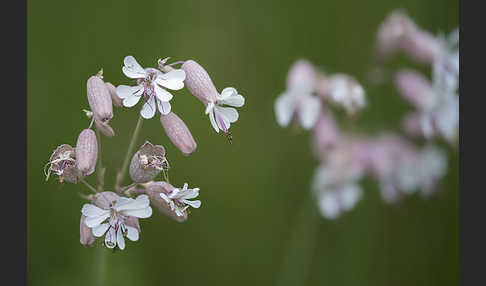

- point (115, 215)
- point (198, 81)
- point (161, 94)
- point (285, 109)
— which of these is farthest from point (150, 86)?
point (285, 109)

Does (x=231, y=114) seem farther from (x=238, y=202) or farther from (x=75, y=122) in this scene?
(x=238, y=202)

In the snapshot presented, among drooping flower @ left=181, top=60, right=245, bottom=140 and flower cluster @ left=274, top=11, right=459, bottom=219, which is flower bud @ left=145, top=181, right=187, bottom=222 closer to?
drooping flower @ left=181, top=60, right=245, bottom=140

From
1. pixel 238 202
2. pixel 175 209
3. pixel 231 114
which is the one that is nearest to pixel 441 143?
pixel 238 202

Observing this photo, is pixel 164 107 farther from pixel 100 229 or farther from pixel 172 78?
pixel 100 229

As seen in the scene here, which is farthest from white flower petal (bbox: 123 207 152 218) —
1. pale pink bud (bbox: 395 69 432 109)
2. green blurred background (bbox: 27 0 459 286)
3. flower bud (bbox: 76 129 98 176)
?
pale pink bud (bbox: 395 69 432 109)

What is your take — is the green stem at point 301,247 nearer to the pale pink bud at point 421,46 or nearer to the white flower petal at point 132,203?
the pale pink bud at point 421,46

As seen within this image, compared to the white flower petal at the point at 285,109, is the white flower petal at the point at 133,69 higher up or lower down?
lower down

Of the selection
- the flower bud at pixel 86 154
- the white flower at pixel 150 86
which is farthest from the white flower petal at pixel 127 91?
the flower bud at pixel 86 154
